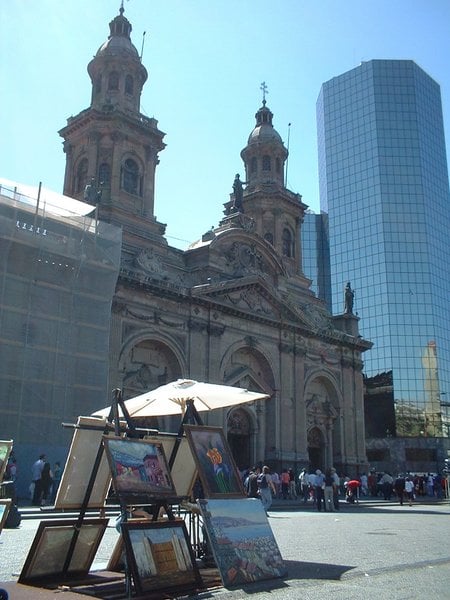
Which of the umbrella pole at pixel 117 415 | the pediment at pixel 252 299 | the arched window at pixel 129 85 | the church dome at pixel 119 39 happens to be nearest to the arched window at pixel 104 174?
the arched window at pixel 129 85

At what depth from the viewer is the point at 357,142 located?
9025 cm

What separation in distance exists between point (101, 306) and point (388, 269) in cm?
5871

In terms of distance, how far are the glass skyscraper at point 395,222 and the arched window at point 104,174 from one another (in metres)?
40.6

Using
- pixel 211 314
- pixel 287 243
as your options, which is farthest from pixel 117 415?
pixel 287 243

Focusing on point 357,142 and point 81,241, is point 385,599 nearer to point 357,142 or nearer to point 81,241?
point 81,241

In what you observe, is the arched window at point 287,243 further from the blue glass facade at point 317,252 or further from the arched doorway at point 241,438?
the blue glass facade at point 317,252

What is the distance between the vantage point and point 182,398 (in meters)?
10.2

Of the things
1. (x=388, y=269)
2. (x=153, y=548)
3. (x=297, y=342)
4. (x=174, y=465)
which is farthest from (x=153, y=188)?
(x=388, y=269)

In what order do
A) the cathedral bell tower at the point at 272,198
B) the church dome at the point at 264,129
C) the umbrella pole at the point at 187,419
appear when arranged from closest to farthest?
the umbrella pole at the point at 187,419 → the cathedral bell tower at the point at 272,198 → the church dome at the point at 264,129

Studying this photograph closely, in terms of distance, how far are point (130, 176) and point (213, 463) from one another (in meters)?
35.5

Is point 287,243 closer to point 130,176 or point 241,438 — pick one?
point 130,176

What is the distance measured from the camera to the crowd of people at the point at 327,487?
78.4 ft

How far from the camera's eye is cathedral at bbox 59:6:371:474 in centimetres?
3578

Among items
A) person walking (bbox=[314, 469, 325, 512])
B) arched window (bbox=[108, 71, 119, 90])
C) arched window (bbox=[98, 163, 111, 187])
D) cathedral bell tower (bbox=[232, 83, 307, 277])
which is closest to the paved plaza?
person walking (bbox=[314, 469, 325, 512])
